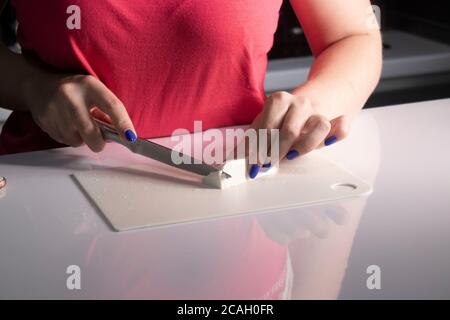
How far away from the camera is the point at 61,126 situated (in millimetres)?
858

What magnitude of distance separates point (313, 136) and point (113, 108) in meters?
0.21

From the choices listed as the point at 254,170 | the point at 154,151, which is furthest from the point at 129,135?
the point at 254,170

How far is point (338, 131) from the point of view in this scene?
84cm

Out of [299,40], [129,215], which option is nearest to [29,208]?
[129,215]

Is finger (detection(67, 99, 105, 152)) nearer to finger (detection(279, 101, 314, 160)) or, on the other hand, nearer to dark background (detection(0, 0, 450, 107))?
finger (detection(279, 101, 314, 160))

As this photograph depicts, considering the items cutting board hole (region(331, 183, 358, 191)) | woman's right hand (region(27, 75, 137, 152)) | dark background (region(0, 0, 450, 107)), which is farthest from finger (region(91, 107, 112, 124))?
dark background (region(0, 0, 450, 107))

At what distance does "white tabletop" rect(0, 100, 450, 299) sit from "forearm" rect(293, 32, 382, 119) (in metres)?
0.14

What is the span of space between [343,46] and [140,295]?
0.56 meters

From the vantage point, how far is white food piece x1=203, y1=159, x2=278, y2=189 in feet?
2.51

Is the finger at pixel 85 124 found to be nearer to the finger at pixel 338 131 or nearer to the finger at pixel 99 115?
the finger at pixel 99 115

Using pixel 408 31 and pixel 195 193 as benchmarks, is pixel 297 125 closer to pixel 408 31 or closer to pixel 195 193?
pixel 195 193

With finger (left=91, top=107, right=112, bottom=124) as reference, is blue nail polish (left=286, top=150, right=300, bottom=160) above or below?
below

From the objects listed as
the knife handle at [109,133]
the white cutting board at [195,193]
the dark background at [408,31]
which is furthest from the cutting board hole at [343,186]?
the dark background at [408,31]
